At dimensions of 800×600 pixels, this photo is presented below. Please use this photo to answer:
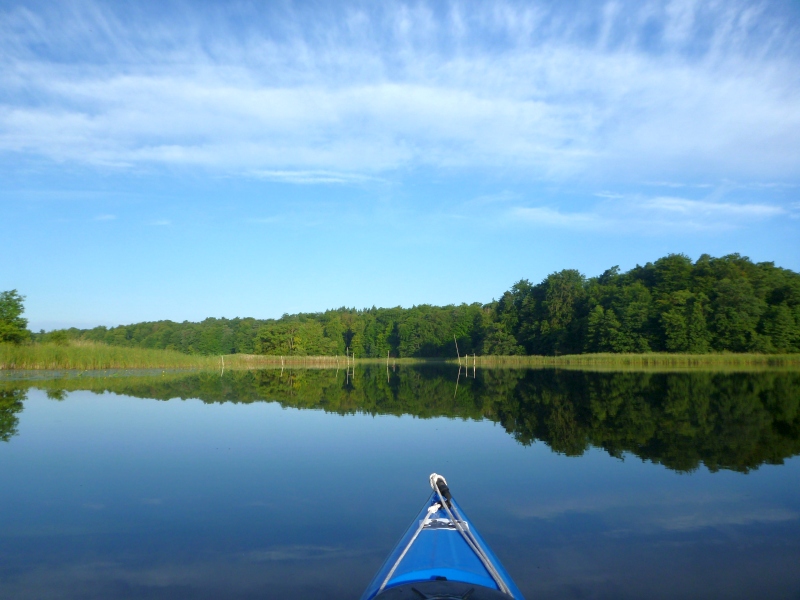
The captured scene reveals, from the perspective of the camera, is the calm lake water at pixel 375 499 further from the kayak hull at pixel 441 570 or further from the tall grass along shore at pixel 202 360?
the tall grass along shore at pixel 202 360

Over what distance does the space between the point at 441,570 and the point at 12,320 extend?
3435 centimetres

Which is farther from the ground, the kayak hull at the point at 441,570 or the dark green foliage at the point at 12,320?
the dark green foliage at the point at 12,320

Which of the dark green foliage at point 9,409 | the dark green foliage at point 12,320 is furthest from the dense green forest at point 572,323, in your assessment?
the dark green foliage at point 9,409

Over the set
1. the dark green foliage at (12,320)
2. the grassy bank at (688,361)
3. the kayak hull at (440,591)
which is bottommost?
the kayak hull at (440,591)

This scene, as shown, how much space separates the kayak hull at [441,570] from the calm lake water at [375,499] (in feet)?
2.07

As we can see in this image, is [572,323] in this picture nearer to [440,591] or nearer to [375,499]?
[375,499]

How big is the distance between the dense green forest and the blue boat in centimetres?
3723

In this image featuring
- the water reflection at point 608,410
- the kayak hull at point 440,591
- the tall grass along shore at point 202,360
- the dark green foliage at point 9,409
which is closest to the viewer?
the kayak hull at point 440,591

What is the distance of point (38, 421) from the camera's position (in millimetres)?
12078

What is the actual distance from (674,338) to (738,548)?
51.7 m

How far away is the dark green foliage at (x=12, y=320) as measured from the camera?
29984 mm

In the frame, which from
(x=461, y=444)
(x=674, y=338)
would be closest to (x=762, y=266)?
(x=674, y=338)

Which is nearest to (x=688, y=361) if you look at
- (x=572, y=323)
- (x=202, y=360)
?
(x=572, y=323)

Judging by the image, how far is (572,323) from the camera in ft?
214
